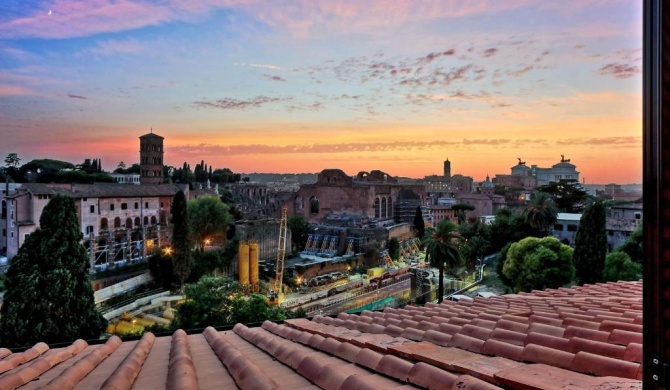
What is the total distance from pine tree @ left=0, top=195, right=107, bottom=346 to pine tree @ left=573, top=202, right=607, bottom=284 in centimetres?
2191

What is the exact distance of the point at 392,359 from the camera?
286cm

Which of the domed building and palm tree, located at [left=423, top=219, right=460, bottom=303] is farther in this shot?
the domed building

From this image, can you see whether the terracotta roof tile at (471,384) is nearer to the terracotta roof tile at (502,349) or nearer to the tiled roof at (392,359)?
the tiled roof at (392,359)

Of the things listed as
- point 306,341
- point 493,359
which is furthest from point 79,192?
point 493,359

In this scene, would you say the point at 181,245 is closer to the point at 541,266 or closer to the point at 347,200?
the point at 541,266

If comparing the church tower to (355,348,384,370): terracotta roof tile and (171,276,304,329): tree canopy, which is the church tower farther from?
(355,348,384,370): terracotta roof tile

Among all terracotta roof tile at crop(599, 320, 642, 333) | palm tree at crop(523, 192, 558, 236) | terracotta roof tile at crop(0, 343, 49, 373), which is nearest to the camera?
terracotta roof tile at crop(599, 320, 642, 333)

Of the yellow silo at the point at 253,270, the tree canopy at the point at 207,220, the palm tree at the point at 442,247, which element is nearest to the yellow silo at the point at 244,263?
the yellow silo at the point at 253,270

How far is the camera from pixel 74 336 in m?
14.8

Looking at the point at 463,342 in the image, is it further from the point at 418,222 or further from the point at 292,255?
the point at 418,222

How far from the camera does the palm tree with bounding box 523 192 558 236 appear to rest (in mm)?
31359

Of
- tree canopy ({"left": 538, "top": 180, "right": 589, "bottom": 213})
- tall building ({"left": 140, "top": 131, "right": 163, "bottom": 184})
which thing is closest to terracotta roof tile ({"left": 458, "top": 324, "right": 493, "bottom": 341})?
tree canopy ({"left": 538, "top": 180, "right": 589, "bottom": 213})

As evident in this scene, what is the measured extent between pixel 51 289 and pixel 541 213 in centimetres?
2913

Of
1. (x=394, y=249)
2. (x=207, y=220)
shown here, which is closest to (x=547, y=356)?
(x=207, y=220)
